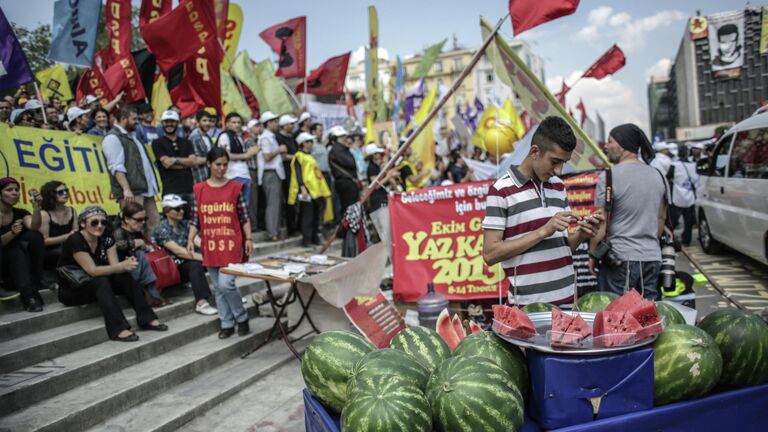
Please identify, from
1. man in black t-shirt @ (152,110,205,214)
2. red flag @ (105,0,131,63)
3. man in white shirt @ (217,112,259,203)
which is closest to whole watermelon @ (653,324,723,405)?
man in black t-shirt @ (152,110,205,214)

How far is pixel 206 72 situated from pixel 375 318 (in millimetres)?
4367

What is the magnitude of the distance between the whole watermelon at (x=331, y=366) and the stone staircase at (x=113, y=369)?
7.75ft

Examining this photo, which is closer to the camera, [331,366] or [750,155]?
[331,366]

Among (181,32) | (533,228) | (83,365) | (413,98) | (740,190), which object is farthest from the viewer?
(413,98)

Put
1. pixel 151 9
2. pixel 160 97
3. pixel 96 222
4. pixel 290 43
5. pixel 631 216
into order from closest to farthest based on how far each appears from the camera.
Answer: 1. pixel 631 216
2. pixel 96 222
3. pixel 151 9
4. pixel 160 97
5. pixel 290 43

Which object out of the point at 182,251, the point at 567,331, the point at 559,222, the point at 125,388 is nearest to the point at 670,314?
the point at 559,222

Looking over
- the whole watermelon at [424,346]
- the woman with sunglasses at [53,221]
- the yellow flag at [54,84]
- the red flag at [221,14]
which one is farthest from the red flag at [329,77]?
the whole watermelon at [424,346]

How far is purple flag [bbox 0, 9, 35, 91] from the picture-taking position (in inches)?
212

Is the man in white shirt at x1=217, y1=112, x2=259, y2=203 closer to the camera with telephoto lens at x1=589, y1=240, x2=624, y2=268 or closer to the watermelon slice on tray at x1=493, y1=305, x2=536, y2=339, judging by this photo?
the camera with telephoto lens at x1=589, y1=240, x2=624, y2=268

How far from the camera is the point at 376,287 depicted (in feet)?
17.6

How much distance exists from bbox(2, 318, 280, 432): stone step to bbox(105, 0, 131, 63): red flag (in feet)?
16.6

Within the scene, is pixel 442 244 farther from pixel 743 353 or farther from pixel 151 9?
pixel 151 9

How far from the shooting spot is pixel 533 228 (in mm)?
2832

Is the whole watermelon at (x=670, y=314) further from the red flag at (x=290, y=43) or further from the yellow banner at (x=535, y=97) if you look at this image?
the red flag at (x=290, y=43)
